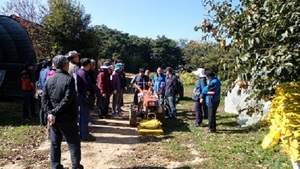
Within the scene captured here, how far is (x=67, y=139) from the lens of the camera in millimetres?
4605

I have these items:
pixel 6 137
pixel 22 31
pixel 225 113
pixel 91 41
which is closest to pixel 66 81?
pixel 6 137

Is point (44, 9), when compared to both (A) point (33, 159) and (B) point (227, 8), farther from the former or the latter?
(B) point (227, 8)

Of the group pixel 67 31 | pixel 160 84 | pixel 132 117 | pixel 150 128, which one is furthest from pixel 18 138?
pixel 67 31

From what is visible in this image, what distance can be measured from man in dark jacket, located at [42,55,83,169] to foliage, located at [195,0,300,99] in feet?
8.00

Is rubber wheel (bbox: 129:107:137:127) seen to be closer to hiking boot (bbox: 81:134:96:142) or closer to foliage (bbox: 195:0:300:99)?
hiking boot (bbox: 81:134:96:142)

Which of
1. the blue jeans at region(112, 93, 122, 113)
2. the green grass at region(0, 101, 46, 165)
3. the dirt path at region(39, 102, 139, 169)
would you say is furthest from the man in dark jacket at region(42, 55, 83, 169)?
the blue jeans at region(112, 93, 122, 113)

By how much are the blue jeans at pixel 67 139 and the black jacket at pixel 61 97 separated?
0.10 meters

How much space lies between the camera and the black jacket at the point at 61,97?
14.9 ft

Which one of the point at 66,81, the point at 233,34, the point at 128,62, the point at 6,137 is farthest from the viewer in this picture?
the point at 128,62

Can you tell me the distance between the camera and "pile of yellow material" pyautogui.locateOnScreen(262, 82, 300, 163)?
10.9 feet

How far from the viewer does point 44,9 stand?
25.3 m

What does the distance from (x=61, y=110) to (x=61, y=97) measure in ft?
0.68

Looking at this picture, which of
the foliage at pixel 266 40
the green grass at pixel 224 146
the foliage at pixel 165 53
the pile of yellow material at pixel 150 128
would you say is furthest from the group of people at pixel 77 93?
the foliage at pixel 165 53

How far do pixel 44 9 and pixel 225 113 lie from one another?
63.7 feet
